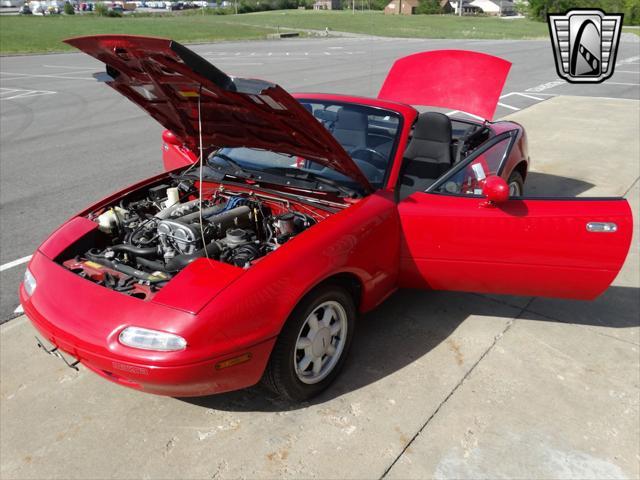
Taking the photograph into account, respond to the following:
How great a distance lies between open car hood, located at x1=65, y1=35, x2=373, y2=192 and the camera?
2797 mm

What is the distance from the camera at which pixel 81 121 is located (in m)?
11.2

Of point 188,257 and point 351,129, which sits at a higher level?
point 351,129

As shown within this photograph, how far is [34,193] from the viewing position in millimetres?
6652

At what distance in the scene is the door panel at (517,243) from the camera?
3.35 metres

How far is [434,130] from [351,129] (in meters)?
0.82

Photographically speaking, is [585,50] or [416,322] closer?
[416,322]

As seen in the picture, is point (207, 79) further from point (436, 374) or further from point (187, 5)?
point (187, 5)

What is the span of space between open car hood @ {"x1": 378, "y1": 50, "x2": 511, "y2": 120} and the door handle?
1.90 metres

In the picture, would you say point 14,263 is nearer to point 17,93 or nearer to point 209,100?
point 209,100

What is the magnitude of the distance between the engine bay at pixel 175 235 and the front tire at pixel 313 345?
44cm

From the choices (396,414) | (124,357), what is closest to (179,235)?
(124,357)

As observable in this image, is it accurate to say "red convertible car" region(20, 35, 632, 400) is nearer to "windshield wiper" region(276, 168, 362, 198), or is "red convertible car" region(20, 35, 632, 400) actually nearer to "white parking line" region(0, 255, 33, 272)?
"windshield wiper" region(276, 168, 362, 198)

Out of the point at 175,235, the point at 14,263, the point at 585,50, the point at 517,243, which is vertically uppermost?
the point at 585,50

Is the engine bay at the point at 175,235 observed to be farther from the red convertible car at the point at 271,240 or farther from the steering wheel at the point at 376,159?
the steering wheel at the point at 376,159
